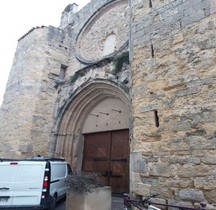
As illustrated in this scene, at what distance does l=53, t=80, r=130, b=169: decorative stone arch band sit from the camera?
693 cm

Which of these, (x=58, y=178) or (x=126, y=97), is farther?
(x=126, y=97)

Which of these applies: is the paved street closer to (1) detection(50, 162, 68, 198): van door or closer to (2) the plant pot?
(1) detection(50, 162, 68, 198): van door

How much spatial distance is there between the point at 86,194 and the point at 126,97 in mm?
2801

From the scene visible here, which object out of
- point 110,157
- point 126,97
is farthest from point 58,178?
point 126,97

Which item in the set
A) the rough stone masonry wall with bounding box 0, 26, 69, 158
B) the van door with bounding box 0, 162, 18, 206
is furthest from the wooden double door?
the van door with bounding box 0, 162, 18, 206

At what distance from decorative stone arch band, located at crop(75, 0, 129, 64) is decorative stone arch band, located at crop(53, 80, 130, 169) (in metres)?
1.27

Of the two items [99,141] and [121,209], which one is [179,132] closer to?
[121,209]

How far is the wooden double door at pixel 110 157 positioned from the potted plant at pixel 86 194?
188 centimetres

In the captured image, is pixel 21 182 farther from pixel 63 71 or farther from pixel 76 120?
pixel 63 71

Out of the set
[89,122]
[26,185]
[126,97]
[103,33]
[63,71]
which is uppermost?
[103,33]

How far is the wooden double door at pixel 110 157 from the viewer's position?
5.71 meters

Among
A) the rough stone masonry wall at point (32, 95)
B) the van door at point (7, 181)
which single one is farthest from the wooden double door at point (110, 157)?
the van door at point (7, 181)

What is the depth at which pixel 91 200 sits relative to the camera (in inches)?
138

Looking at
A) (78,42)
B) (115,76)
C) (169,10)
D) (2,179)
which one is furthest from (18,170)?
(78,42)
